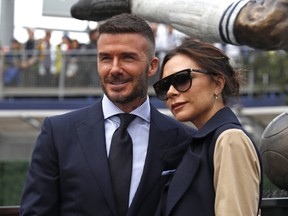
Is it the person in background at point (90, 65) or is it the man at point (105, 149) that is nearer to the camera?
the man at point (105, 149)

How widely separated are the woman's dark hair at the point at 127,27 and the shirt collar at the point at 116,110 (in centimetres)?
24

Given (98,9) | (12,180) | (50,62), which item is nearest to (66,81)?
(50,62)

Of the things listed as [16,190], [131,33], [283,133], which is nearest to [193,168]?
[131,33]

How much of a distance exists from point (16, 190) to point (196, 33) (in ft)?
23.2

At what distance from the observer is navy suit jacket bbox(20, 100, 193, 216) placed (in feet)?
9.93

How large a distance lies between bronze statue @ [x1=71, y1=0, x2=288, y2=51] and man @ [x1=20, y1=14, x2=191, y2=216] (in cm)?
78

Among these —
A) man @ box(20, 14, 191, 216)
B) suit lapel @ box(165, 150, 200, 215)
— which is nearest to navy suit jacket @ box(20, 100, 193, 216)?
man @ box(20, 14, 191, 216)

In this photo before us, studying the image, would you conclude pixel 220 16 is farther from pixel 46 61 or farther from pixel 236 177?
pixel 46 61

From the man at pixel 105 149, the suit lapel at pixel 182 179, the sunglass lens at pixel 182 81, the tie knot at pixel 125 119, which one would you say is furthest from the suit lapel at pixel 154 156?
the sunglass lens at pixel 182 81

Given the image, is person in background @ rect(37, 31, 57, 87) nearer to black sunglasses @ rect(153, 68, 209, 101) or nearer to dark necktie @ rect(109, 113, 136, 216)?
dark necktie @ rect(109, 113, 136, 216)

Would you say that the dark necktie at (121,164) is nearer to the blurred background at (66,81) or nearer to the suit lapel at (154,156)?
the suit lapel at (154,156)

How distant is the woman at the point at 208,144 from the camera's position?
2.61 metres

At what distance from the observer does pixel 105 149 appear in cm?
312

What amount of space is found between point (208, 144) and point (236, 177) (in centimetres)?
Result: 24
